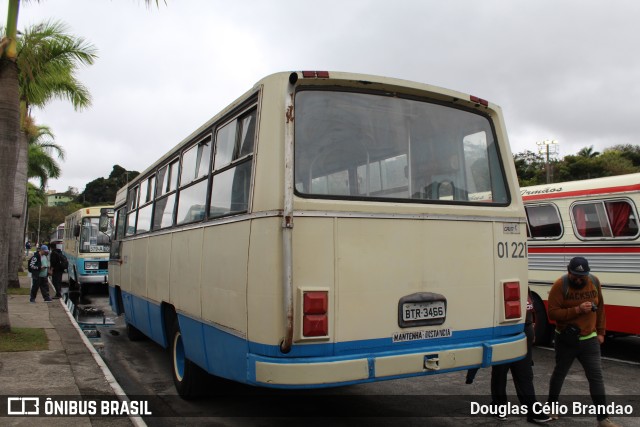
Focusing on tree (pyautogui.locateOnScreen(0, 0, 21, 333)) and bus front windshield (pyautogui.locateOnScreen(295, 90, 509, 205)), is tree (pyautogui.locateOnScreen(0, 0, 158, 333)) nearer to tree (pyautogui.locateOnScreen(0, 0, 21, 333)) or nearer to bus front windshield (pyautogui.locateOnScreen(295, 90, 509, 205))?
tree (pyautogui.locateOnScreen(0, 0, 21, 333))

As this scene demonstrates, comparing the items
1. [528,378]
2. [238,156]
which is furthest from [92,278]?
[528,378]

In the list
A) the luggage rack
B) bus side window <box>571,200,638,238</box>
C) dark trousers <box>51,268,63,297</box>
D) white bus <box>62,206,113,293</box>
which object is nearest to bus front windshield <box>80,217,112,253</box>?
white bus <box>62,206,113,293</box>

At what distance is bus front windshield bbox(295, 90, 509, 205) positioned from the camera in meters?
4.31

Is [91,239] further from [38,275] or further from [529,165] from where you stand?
[529,165]

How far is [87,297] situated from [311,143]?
54.0 ft

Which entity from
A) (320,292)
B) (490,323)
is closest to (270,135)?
(320,292)

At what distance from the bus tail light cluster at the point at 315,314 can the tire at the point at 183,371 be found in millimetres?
2411

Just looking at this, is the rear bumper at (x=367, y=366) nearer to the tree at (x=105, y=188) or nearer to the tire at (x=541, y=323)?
the tire at (x=541, y=323)

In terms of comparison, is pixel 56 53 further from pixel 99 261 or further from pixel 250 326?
pixel 250 326

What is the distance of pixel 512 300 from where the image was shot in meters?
4.98

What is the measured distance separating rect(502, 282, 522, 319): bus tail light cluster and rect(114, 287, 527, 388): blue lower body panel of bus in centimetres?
12

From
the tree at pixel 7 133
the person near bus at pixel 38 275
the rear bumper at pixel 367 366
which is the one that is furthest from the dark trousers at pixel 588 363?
the person near bus at pixel 38 275

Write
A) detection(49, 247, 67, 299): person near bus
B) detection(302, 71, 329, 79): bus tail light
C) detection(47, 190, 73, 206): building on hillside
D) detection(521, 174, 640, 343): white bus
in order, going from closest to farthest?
detection(302, 71, 329, 79): bus tail light
detection(521, 174, 640, 343): white bus
detection(49, 247, 67, 299): person near bus
detection(47, 190, 73, 206): building on hillside

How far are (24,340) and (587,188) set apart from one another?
943 cm
